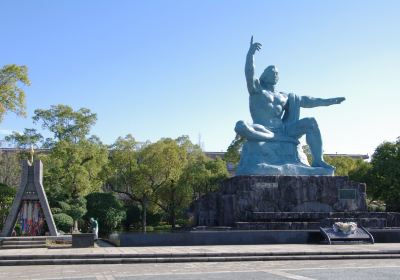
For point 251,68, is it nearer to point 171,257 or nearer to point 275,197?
point 275,197

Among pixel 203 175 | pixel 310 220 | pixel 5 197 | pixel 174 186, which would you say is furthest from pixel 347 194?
pixel 174 186

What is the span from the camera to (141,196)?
1618 inches

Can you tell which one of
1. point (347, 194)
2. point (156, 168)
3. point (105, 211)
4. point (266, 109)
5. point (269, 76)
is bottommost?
point (105, 211)

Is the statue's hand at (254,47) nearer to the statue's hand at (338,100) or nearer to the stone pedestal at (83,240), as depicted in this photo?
the statue's hand at (338,100)

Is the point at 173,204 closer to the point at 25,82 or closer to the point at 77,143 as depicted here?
the point at 77,143

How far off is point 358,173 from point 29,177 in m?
27.3

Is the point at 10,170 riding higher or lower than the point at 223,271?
higher

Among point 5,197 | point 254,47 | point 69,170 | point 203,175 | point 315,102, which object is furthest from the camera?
point 203,175

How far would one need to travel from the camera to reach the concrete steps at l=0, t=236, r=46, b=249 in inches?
803

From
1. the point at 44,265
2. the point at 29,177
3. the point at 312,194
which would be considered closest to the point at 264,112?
the point at 312,194

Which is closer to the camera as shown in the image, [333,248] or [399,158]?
[333,248]

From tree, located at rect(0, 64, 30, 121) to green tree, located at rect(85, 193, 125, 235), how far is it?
9528mm

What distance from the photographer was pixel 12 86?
28.1 m

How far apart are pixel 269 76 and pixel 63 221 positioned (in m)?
15.4
